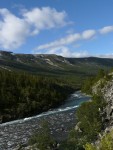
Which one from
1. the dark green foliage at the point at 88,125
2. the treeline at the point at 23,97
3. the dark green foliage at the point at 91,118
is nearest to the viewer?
the dark green foliage at the point at 88,125

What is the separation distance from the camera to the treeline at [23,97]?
420 ft

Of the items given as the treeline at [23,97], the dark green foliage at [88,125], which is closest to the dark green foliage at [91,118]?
the dark green foliage at [88,125]

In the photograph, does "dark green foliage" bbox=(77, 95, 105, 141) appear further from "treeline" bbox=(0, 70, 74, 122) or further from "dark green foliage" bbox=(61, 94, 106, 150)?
"treeline" bbox=(0, 70, 74, 122)

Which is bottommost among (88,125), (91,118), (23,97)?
(23,97)

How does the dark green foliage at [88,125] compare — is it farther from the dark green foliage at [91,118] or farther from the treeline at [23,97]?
the treeline at [23,97]

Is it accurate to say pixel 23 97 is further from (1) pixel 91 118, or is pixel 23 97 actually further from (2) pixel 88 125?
(2) pixel 88 125

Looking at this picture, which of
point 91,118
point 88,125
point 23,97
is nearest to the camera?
point 88,125

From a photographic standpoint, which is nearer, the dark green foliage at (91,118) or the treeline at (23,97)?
the dark green foliage at (91,118)

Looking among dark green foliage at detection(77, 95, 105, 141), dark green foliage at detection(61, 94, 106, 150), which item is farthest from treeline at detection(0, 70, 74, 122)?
dark green foliage at detection(61, 94, 106, 150)

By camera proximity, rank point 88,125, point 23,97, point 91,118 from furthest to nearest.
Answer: point 23,97 → point 91,118 → point 88,125

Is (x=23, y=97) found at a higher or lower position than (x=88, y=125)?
lower

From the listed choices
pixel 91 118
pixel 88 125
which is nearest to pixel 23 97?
pixel 91 118

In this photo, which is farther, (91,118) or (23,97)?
(23,97)

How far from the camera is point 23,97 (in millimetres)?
149625
